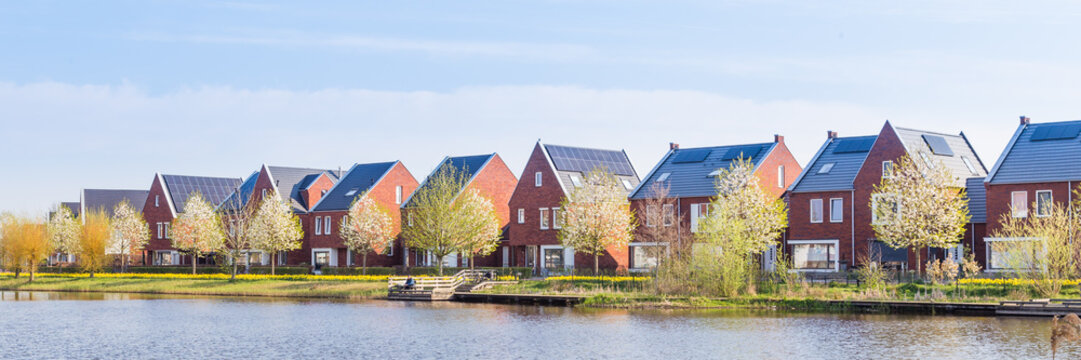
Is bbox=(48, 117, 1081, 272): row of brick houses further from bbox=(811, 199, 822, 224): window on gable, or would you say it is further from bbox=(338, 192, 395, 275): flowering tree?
bbox=(338, 192, 395, 275): flowering tree

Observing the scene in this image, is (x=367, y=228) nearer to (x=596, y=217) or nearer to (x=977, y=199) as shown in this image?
(x=596, y=217)

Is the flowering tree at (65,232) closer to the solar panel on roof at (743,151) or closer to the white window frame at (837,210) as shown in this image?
the solar panel on roof at (743,151)

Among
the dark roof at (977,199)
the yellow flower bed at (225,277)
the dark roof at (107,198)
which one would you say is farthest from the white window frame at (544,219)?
the dark roof at (107,198)

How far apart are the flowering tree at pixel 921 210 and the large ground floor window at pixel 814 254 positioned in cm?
532

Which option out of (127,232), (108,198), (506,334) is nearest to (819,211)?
(506,334)

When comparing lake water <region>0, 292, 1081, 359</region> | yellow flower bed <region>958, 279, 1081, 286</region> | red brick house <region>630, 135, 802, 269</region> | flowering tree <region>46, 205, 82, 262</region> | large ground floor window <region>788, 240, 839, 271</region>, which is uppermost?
red brick house <region>630, 135, 802, 269</region>

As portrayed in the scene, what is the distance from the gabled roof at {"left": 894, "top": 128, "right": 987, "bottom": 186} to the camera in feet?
170

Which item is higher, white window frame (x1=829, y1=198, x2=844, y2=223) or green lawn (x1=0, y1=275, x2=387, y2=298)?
white window frame (x1=829, y1=198, x2=844, y2=223)

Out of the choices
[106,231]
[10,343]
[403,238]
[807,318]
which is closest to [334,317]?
[10,343]

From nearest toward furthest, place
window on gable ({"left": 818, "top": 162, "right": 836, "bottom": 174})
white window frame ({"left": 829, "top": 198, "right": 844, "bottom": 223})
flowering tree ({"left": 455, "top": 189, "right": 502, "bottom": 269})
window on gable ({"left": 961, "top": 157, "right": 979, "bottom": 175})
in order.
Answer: white window frame ({"left": 829, "top": 198, "right": 844, "bottom": 223}) < window on gable ({"left": 961, "top": 157, "right": 979, "bottom": 175}) < window on gable ({"left": 818, "top": 162, "right": 836, "bottom": 174}) < flowering tree ({"left": 455, "top": 189, "right": 502, "bottom": 269})

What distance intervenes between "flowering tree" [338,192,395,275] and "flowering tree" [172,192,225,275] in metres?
8.75

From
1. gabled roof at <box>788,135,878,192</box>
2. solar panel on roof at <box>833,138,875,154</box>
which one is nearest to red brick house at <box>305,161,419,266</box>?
gabled roof at <box>788,135,878,192</box>

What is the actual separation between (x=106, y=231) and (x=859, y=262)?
48426 mm

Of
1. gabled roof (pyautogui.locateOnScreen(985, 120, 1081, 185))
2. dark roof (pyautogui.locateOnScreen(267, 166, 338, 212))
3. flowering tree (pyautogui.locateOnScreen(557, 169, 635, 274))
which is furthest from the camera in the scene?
dark roof (pyautogui.locateOnScreen(267, 166, 338, 212))
